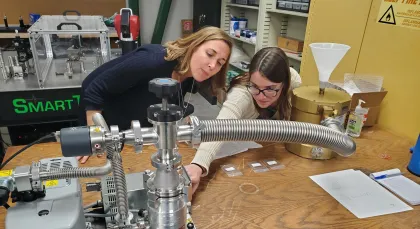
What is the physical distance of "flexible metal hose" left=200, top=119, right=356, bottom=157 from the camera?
0.53 metres

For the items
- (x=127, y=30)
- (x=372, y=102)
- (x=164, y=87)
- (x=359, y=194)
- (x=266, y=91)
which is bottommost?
(x=359, y=194)

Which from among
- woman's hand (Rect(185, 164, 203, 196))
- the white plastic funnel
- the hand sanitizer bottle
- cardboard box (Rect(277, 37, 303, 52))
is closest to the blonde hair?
the white plastic funnel

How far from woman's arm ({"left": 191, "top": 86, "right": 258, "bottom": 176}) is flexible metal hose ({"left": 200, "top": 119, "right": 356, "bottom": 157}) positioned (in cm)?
54

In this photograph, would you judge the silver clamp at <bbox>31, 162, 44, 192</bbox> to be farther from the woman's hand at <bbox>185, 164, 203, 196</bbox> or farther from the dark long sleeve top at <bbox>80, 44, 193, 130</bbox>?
the dark long sleeve top at <bbox>80, 44, 193, 130</bbox>

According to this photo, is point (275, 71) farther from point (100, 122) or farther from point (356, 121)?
point (100, 122)

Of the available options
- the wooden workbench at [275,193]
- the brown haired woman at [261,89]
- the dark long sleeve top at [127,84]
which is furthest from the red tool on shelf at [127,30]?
the wooden workbench at [275,193]

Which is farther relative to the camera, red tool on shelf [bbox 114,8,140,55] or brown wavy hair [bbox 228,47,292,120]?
red tool on shelf [bbox 114,8,140,55]

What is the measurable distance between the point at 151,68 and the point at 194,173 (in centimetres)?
58

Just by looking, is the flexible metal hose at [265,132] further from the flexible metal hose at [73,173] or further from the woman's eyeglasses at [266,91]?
the woman's eyeglasses at [266,91]

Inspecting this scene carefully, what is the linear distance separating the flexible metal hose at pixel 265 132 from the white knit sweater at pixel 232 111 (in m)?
0.55

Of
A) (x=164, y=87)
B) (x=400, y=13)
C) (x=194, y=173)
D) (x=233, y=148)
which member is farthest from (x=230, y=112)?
(x=400, y=13)

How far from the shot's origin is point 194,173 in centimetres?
102

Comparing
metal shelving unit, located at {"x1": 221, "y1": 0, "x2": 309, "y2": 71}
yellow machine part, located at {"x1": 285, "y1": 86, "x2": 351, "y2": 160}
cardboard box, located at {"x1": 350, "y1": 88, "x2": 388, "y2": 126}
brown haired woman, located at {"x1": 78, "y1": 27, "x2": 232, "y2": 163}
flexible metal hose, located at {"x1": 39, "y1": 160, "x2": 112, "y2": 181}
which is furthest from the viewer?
metal shelving unit, located at {"x1": 221, "y1": 0, "x2": 309, "y2": 71}

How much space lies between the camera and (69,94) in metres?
2.05
